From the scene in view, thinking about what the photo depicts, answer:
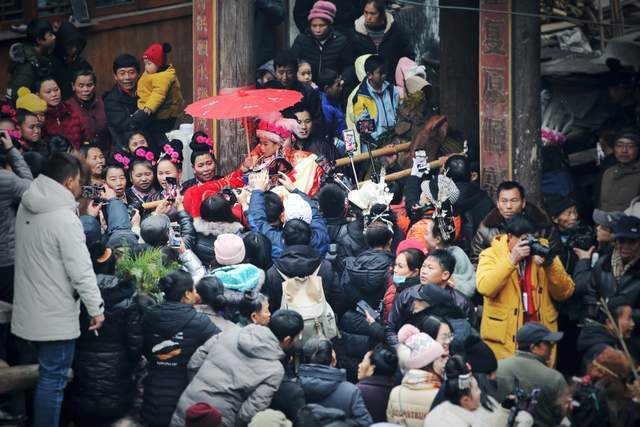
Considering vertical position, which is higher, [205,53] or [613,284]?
[205,53]

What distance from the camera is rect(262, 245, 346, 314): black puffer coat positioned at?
12.4 m

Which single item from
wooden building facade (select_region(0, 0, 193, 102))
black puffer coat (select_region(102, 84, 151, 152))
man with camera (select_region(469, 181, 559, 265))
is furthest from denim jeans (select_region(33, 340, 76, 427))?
wooden building facade (select_region(0, 0, 193, 102))

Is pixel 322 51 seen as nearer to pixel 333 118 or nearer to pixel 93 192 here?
pixel 333 118

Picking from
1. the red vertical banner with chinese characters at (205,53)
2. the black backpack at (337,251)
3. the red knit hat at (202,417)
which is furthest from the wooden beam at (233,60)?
the red knit hat at (202,417)

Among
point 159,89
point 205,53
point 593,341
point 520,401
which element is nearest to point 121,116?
point 159,89

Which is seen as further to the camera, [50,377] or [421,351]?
[50,377]

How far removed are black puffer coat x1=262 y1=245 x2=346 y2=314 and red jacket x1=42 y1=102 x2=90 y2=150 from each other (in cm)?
431

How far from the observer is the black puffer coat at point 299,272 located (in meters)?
12.4

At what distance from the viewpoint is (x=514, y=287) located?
12.4 m

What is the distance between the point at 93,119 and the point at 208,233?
3.86 meters

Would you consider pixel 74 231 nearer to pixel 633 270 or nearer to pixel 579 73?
pixel 633 270

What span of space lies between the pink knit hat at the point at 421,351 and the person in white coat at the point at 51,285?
2367mm

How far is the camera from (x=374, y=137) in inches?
631

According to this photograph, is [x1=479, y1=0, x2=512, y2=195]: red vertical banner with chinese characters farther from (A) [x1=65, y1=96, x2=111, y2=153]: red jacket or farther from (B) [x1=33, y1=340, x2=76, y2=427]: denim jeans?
(B) [x1=33, y1=340, x2=76, y2=427]: denim jeans
